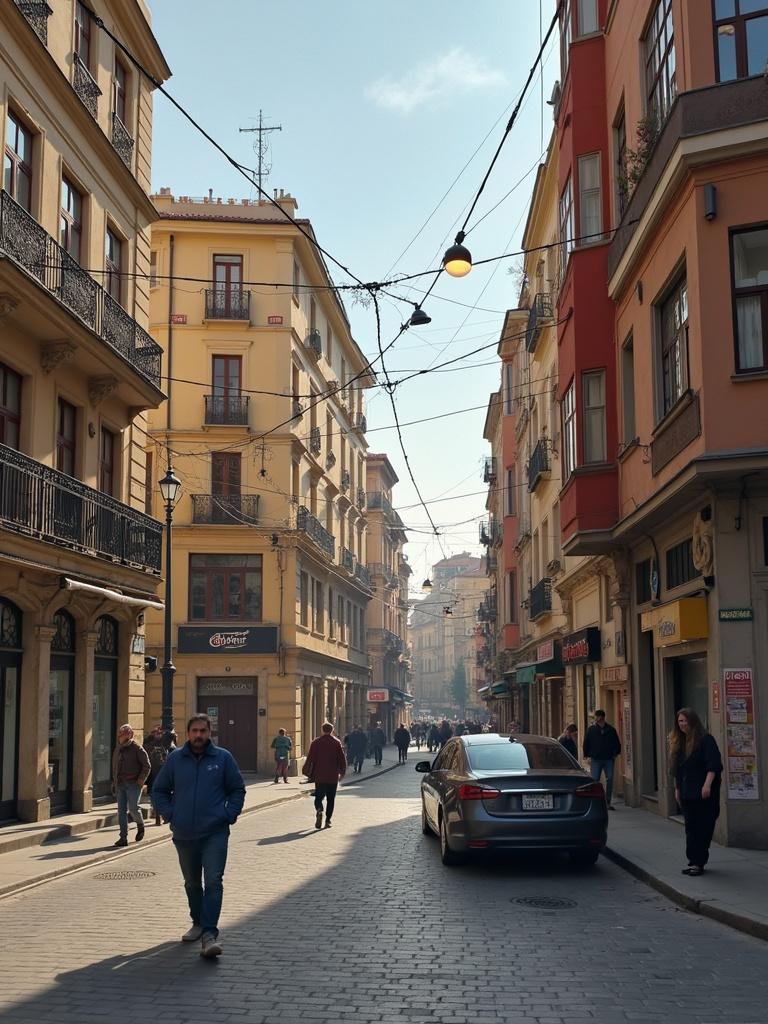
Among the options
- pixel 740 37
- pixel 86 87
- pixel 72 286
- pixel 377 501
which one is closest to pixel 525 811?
pixel 740 37

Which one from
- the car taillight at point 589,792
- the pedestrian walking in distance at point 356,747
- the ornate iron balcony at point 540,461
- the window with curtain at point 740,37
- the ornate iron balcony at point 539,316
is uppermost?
the ornate iron balcony at point 539,316

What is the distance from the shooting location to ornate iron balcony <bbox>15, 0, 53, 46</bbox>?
1711cm

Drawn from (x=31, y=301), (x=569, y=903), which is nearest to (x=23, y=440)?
(x=31, y=301)

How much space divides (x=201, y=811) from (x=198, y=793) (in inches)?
5.3

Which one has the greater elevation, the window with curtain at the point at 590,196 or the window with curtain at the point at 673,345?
the window with curtain at the point at 590,196

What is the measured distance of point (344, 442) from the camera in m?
50.8

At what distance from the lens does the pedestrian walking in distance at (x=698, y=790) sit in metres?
11.2

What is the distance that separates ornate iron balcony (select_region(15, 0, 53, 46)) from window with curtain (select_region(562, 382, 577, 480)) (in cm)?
1066

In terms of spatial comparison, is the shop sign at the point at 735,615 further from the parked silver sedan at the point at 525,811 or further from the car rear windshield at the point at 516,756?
the parked silver sedan at the point at 525,811

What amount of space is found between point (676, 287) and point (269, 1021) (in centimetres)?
1209

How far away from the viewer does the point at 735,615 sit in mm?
13641

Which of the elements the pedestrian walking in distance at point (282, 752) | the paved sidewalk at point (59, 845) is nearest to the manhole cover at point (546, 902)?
the paved sidewalk at point (59, 845)

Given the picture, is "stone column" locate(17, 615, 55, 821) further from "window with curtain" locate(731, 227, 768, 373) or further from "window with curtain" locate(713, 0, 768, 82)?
"window with curtain" locate(713, 0, 768, 82)

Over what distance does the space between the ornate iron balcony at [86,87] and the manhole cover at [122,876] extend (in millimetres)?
13200
